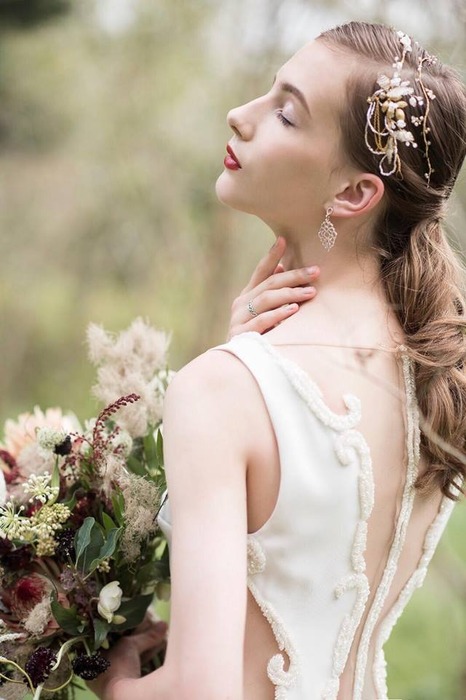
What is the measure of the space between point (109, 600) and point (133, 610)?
0.41ft

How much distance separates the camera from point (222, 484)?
1380mm

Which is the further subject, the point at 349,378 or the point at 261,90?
the point at 261,90

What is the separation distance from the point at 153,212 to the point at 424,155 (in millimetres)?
5949

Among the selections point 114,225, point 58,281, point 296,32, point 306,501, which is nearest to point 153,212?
point 114,225

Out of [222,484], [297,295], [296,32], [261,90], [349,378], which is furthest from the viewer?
[261,90]

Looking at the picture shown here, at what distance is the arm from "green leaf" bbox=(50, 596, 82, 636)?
0.24 metres

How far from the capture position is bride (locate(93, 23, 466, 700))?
1.38m

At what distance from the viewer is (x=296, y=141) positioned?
1.64m

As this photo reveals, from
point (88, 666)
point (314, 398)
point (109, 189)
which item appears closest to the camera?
point (314, 398)

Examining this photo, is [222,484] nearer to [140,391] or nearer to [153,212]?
[140,391]

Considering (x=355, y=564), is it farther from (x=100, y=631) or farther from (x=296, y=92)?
(x=296, y=92)

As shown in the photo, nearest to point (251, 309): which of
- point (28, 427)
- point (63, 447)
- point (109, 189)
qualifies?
point (63, 447)

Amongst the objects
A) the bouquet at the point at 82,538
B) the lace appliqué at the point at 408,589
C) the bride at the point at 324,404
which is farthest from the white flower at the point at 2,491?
the lace appliqué at the point at 408,589

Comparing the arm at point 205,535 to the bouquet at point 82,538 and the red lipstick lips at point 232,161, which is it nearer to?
the bouquet at point 82,538
